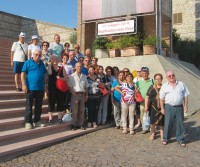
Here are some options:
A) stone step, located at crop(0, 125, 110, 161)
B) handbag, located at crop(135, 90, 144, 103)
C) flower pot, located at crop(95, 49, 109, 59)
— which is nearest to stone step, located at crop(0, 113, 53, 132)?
stone step, located at crop(0, 125, 110, 161)

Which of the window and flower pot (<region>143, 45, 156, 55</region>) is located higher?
the window

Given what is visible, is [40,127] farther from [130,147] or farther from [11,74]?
[11,74]

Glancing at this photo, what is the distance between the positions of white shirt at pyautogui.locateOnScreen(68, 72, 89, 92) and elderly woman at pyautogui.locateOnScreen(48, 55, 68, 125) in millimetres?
191

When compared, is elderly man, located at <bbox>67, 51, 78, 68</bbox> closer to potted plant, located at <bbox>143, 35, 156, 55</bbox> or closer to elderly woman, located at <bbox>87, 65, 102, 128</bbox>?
elderly woman, located at <bbox>87, 65, 102, 128</bbox>

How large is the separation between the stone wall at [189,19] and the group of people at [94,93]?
15.2m

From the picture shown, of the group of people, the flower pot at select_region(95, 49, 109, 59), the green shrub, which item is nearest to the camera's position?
the group of people

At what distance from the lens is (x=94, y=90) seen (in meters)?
7.75

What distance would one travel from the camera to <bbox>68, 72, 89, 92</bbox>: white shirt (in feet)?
23.7

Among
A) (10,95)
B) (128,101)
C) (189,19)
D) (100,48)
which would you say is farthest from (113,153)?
(189,19)

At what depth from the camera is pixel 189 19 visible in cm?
2258

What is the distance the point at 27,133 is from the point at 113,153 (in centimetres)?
181

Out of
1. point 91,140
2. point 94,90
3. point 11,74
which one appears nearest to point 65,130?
point 91,140

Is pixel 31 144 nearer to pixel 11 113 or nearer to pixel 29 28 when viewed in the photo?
pixel 11 113

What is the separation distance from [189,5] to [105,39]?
1156 cm
